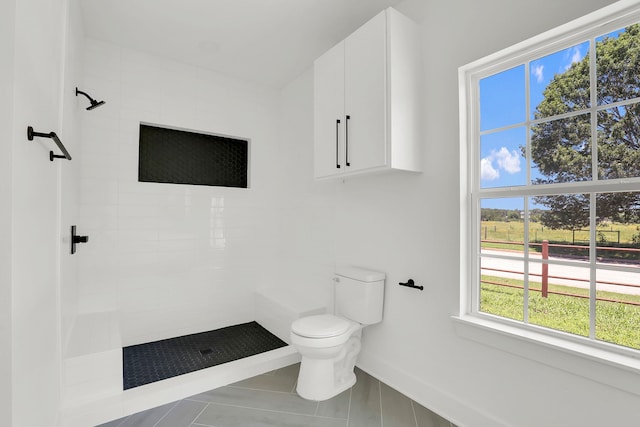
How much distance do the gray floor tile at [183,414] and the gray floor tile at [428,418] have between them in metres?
1.31

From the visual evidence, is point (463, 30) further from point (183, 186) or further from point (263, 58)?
point (183, 186)

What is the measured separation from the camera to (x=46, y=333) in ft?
4.04

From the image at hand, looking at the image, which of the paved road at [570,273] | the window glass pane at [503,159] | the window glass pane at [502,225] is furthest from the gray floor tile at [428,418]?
the window glass pane at [503,159]

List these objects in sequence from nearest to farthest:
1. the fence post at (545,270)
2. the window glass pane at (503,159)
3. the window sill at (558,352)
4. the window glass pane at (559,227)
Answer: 1. the window sill at (558,352)
2. the window glass pane at (559,227)
3. the fence post at (545,270)
4. the window glass pane at (503,159)

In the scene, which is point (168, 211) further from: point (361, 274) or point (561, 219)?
point (561, 219)

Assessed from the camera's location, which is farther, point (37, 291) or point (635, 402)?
point (635, 402)

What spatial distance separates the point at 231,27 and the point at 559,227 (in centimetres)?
263

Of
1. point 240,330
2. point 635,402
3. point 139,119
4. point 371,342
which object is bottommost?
point 240,330

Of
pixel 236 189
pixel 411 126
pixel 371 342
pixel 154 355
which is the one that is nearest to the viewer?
pixel 411 126

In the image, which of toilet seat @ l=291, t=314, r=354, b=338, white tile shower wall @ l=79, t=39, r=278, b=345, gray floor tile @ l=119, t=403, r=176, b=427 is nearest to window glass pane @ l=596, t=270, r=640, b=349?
toilet seat @ l=291, t=314, r=354, b=338

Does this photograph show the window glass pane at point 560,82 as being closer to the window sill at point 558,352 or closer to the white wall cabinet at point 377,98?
the white wall cabinet at point 377,98

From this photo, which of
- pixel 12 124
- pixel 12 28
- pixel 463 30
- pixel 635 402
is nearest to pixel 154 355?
pixel 12 124

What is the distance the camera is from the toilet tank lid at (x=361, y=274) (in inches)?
87.3

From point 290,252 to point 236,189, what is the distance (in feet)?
2.95
